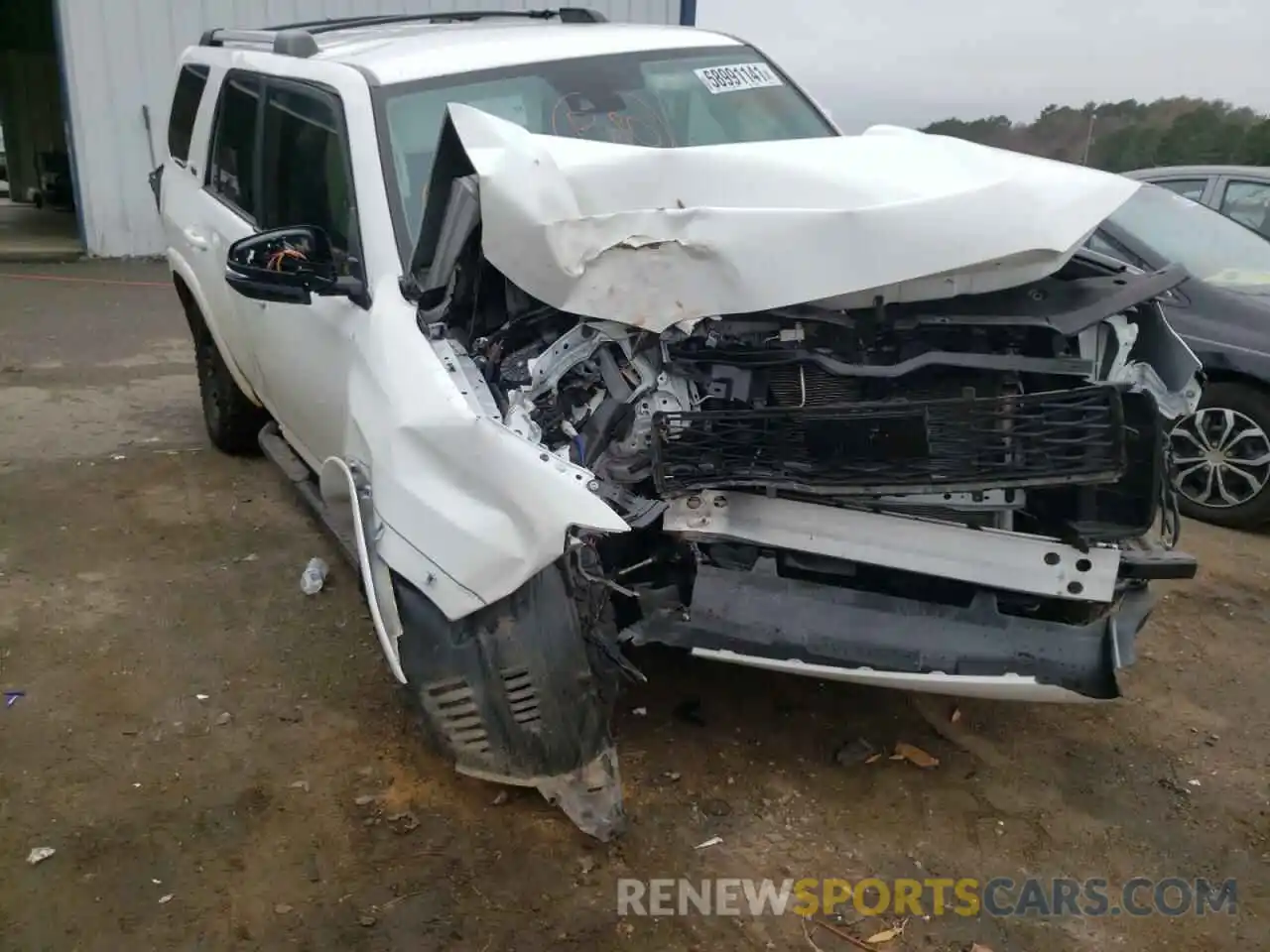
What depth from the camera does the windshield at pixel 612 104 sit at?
3.33 metres

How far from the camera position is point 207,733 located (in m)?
3.27

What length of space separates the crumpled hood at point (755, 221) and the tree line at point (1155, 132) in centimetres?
331

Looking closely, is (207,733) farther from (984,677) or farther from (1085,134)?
(1085,134)

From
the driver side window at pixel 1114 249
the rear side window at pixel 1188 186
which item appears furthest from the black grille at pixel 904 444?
the rear side window at pixel 1188 186

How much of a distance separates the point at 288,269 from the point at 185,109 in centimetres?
248

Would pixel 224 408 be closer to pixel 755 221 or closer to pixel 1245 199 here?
pixel 755 221

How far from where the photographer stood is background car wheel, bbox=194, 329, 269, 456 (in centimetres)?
533

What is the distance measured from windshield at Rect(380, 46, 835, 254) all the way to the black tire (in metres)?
2.29

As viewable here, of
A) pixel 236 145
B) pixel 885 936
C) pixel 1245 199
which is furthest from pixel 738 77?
pixel 1245 199

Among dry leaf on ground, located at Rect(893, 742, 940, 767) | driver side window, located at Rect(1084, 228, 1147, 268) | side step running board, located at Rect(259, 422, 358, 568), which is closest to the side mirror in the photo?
side step running board, located at Rect(259, 422, 358, 568)

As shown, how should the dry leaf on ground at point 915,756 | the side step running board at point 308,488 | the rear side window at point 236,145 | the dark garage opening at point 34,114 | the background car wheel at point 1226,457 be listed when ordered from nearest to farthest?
the dry leaf on ground at point 915,756 < the side step running board at point 308,488 < the rear side window at point 236,145 < the background car wheel at point 1226,457 < the dark garage opening at point 34,114

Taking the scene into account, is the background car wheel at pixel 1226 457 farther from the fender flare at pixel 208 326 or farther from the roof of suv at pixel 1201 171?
the fender flare at pixel 208 326

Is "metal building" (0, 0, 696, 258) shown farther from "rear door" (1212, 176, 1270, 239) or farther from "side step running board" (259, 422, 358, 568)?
"rear door" (1212, 176, 1270, 239)

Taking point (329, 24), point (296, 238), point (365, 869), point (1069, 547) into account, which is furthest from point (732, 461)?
point (329, 24)
